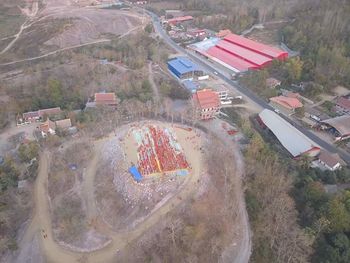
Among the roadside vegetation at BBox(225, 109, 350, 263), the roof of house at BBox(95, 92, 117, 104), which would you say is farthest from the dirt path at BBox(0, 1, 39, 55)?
the roadside vegetation at BBox(225, 109, 350, 263)

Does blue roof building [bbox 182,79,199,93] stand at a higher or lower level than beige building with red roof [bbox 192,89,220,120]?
lower

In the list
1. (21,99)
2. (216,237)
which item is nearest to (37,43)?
(21,99)

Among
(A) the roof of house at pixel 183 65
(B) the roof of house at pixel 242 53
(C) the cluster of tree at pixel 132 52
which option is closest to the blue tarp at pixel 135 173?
(A) the roof of house at pixel 183 65

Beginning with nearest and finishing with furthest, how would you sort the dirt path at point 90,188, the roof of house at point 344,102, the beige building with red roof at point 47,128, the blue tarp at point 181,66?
the dirt path at point 90,188 < the beige building with red roof at point 47,128 < the roof of house at point 344,102 < the blue tarp at point 181,66

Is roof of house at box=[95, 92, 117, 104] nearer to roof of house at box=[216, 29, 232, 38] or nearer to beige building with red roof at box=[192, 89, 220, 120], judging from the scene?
beige building with red roof at box=[192, 89, 220, 120]

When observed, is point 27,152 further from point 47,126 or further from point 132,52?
point 132,52

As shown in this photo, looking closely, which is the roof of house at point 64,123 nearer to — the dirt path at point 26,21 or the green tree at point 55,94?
the green tree at point 55,94

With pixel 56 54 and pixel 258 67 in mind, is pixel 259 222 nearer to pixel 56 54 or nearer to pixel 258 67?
pixel 258 67

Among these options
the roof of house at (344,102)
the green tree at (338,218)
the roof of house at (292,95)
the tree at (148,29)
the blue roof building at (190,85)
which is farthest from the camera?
the tree at (148,29)

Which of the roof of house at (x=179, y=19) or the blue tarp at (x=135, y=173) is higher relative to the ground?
the blue tarp at (x=135, y=173)
